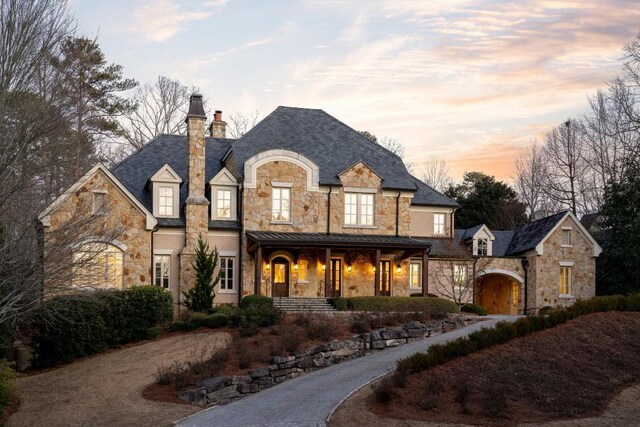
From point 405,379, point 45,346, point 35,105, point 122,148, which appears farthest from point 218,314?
point 122,148

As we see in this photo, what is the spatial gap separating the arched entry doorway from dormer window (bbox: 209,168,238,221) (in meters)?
12.4

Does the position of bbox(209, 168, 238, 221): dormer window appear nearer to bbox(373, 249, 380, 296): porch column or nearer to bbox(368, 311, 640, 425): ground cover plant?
bbox(373, 249, 380, 296): porch column

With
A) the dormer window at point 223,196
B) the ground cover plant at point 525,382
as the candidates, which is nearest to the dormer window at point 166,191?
the dormer window at point 223,196

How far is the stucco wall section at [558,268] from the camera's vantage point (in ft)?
131

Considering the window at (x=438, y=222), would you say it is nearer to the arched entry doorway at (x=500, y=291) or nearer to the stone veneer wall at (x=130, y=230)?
the arched entry doorway at (x=500, y=291)

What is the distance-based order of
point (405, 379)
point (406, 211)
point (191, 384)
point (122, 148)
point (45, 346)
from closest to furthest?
point (405, 379) → point (191, 384) → point (45, 346) → point (406, 211) → point (122, 148)

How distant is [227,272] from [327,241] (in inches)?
175

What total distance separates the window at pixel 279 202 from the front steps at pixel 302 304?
139 inches

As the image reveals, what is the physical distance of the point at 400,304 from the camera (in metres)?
32.8

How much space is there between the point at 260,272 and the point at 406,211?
303 inches

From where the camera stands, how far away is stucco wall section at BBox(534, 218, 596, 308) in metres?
40.0

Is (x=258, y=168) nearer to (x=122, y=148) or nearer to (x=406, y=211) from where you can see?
(x=406, y=211)

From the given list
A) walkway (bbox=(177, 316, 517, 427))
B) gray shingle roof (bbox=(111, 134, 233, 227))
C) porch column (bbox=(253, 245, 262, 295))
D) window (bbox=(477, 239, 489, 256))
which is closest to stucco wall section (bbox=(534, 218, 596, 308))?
window (bbox=(477, 239, 489, 256))

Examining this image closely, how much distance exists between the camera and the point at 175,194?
3484 cm
